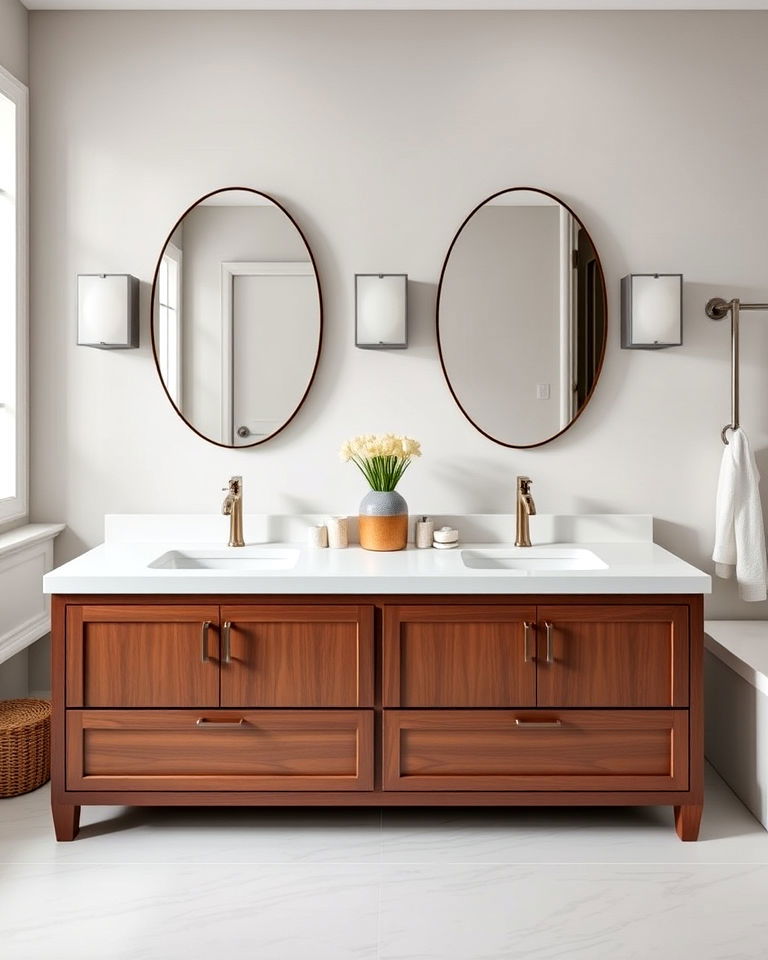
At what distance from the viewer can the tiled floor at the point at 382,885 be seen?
1841mm

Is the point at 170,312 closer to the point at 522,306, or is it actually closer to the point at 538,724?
the point at 522,306

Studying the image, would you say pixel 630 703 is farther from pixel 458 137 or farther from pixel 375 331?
pixel 458 137

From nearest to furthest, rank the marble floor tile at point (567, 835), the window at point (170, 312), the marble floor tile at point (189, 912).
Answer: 1. the marble floor tile at point (189, 912)
2. the marble floor tile at point (567, 835)
3. the window at point (170, 312)

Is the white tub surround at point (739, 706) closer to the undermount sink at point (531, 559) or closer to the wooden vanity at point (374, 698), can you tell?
the wooden vanity at point (374, 698)

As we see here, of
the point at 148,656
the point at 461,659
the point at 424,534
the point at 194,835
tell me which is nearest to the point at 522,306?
the point at 424,534

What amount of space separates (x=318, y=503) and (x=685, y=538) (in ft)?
4.11

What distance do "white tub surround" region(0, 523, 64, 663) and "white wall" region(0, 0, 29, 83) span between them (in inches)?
58.4

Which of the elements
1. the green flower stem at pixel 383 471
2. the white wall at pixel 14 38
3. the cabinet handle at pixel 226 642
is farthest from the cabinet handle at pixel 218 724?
the white wall at pixel 14 38

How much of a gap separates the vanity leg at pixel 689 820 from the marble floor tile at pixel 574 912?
128 mm

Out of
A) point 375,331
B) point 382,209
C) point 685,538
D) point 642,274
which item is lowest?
point 685,538

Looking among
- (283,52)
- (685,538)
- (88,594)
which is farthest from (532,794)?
(283,52)

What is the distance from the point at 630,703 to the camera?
2.27 m

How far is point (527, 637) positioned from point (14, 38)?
97.3 inches

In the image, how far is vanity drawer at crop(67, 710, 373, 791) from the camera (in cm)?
226
